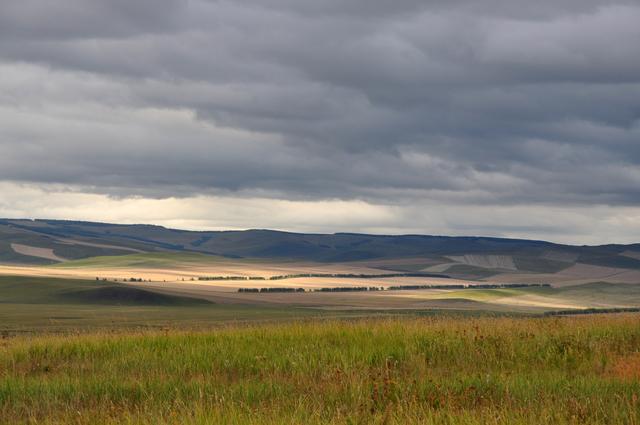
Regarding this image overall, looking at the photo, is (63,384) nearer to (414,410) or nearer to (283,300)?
(414,410)

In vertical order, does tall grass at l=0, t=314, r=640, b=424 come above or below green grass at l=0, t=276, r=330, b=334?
above

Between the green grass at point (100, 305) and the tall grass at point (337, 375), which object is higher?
the tall grass at point (337, 375)

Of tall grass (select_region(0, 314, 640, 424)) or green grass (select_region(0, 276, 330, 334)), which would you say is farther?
green grass (select_region(0, 276, 330, 334))

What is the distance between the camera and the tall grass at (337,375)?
11.2 m

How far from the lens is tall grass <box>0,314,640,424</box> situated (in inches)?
440

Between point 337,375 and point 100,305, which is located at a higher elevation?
point 337,375

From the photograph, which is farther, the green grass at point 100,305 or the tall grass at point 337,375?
the green grass at point 100,305

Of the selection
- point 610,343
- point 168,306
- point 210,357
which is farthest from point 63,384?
point 168,306

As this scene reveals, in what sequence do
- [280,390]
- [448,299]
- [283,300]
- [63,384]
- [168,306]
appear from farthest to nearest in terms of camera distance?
[448,299] → [283,300] → [168,306] → [63,384] → [280,390]

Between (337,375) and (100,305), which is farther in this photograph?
(100,305)

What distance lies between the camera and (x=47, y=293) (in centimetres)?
17500

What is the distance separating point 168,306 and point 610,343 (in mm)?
145548

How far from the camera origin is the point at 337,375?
46.0 feet

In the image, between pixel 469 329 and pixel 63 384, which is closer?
pixel 63 384
